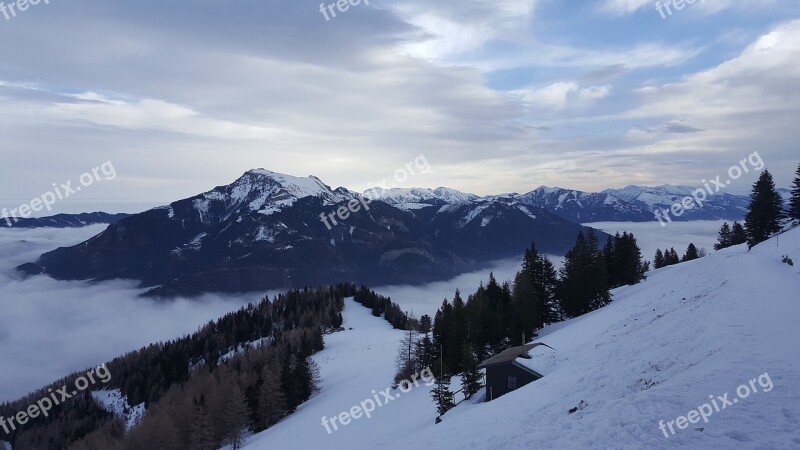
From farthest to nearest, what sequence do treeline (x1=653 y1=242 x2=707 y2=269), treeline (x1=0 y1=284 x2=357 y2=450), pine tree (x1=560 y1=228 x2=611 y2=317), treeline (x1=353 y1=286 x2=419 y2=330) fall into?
1. treeline (x1=353 y1=286 x2=419 y2=330)
2. treeline (x1=653 y1=242 x2=707 y2=269)
3. treeline (x1=0 y1=284 x2=357 y2=450)
4. pine tree (x1=560 y1=228 x2=611 y2=317)

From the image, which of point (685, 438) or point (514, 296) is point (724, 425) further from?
point (514, 296)

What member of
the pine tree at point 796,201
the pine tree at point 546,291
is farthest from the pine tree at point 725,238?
the pine tree at point 546,291

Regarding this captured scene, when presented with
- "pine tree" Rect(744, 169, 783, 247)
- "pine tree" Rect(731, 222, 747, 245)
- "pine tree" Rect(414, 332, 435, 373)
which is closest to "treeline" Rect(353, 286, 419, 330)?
"pine tree" Rect(414, 332, 435, 373)

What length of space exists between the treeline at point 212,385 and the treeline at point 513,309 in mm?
22865

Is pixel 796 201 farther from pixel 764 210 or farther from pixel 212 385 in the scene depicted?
pixel 212 385

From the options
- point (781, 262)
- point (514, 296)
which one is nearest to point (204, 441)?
point (514, 296)

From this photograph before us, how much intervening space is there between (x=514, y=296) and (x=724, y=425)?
4601 centimetres

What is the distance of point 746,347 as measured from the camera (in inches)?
754

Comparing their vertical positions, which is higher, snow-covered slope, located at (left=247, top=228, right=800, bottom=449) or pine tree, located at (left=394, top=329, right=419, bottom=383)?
snow-covered slope, located at (left=247, top=228, right=800, bottom=449)

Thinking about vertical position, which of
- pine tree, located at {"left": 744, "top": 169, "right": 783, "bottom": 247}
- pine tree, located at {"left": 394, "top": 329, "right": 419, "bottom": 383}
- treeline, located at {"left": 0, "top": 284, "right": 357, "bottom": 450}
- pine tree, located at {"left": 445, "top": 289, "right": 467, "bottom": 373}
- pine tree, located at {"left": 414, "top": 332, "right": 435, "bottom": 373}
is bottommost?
treeline, located at {"left": 0, "top": 284, "right": 357, "bottom": 450}

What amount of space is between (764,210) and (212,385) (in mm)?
96176

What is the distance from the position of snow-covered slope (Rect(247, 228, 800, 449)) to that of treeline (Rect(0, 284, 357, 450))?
26945mm

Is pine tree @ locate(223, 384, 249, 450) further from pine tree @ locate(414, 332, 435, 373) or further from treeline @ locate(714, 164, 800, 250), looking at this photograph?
treeline @ locate(714, 164, 800, 250)

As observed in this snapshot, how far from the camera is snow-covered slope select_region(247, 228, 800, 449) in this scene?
14773 mm
